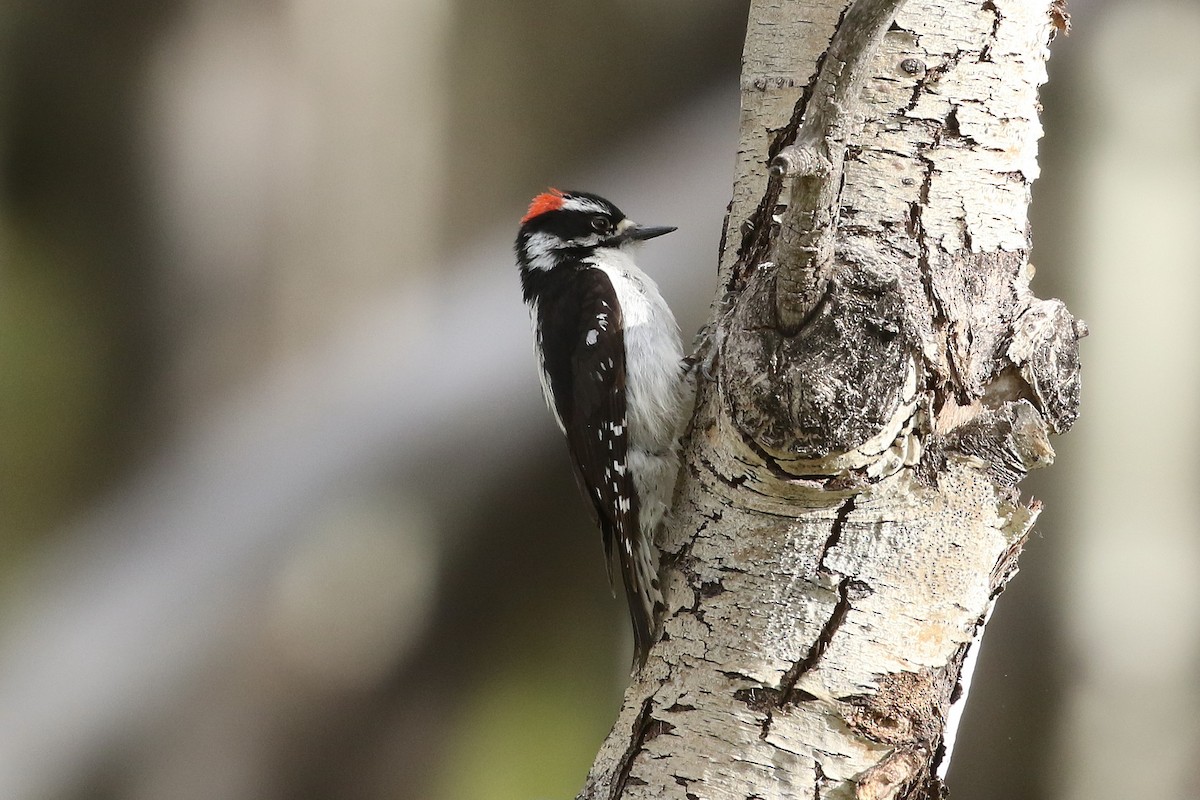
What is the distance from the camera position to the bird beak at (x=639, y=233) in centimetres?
193

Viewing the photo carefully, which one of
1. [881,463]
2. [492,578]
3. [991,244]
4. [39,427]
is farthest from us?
[492,578]

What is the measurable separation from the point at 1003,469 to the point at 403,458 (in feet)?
5.55

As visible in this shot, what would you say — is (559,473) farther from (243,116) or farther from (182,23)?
(182,23)

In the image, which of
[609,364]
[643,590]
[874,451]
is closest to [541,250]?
[609,364]

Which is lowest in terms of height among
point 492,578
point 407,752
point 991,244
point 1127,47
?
point 407,752

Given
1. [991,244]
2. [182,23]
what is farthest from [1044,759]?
[182,23]

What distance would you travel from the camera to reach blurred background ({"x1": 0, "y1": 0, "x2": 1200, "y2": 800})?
233 cm

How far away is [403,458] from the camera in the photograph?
7.86 feet

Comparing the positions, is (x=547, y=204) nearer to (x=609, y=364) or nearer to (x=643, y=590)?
(x=609, y=364)

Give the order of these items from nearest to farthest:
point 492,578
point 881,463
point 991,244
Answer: point 881,463, point 991,244, point 492,578

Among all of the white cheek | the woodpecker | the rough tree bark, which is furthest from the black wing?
Answer: the rough tree bark

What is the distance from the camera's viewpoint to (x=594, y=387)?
1.75m

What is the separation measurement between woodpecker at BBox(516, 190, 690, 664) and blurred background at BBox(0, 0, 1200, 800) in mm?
564

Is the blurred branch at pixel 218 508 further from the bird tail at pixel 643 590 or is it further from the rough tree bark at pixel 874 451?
the rough tree bark at pixel 874 451
